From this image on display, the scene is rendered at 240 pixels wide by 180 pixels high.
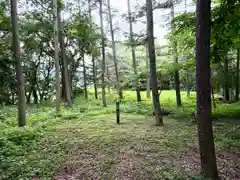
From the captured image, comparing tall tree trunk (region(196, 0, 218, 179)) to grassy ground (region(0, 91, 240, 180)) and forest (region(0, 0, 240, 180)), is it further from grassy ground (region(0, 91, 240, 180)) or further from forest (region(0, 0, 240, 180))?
grassy ground (region(0, 91, 240, 180))

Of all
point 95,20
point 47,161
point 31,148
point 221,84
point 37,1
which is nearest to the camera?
point 47,161

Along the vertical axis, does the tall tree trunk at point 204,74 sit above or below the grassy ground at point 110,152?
above

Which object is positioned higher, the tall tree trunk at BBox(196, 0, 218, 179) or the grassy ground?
the tall tree trunk at BBox(196, 0, 218, 179)

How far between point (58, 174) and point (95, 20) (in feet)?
52.4

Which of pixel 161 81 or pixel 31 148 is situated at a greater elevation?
pixel 161 81

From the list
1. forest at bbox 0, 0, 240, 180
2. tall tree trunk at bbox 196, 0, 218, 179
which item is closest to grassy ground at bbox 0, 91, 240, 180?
forest at bbox 0, 0, 240, 180

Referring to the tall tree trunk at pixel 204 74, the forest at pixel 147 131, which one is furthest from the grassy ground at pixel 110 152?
the tall tree trunk at pixel 204 74

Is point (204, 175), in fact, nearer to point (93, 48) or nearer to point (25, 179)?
point (25, 179)

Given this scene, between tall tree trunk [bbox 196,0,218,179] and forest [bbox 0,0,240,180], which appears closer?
tall tree trunk [bbox 196,0,218,179]

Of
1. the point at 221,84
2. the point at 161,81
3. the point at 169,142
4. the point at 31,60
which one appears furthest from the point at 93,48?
the point at 169,142

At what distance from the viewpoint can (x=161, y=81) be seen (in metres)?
13.4

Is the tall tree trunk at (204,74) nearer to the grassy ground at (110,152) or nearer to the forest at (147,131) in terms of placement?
the forest at (147,131)

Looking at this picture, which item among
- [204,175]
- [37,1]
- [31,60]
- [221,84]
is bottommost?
[204,175]

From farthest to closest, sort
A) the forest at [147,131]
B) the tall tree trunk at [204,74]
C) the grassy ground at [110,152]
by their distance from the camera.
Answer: the grassy ground at [110,152] → the forest at [147,131] → the tall tree trunk at [204,74]
